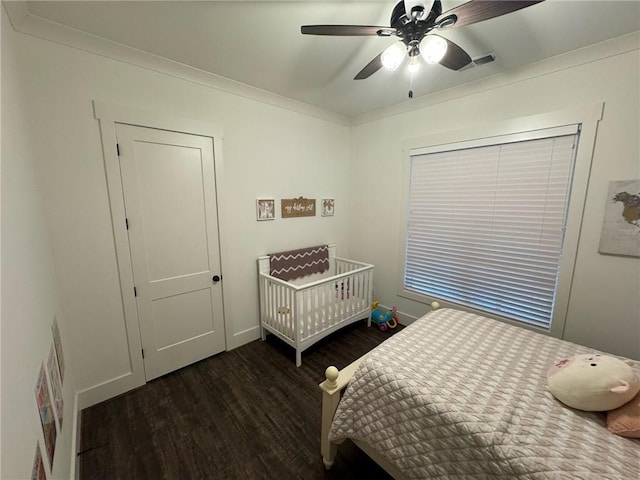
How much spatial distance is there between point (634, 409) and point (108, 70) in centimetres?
335

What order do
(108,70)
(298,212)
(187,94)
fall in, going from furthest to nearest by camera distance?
(298,212) → (187,94) → (108,70)

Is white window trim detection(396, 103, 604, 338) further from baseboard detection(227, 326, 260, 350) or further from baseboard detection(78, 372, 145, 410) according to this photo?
baseboard detection(78, 372, 145, 410)

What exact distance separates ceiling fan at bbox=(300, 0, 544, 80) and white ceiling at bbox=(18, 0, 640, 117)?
0.20 meters

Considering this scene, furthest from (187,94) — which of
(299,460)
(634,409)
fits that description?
(634,409)

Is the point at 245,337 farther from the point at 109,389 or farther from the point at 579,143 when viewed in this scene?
the point at 579,143

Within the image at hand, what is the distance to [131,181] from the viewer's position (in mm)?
1874

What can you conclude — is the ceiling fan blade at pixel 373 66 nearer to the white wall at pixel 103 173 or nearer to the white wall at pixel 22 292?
the white wall at pixel 103 173

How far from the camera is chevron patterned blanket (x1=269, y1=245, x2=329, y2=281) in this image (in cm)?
275

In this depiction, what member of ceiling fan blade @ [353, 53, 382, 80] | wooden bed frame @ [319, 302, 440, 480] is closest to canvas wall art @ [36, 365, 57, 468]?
wooden bed frame @ [319, 302, 440, 480]

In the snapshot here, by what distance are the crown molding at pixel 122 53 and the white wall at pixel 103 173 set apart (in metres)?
0.04

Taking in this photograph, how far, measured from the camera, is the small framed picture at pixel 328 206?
10.6ft

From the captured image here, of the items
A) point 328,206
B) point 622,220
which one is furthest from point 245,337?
point 622,220

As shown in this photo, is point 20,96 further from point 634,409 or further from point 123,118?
point 634,409

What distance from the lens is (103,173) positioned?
1.76 metres
